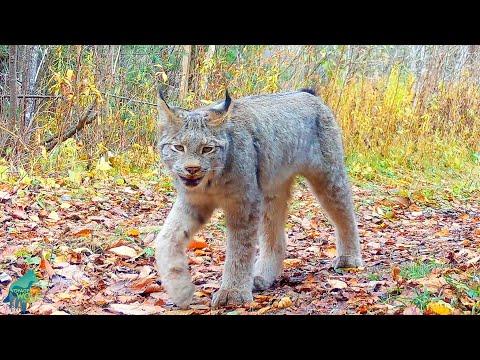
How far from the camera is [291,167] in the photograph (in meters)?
4.17

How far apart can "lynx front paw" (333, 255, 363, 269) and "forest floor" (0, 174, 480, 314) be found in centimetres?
6

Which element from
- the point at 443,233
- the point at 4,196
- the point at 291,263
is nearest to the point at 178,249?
the point at 291,263

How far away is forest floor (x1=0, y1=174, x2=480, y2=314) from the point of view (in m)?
3.59

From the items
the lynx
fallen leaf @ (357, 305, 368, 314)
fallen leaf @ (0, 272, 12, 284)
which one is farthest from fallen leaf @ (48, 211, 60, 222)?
fallen leaf @ (357, 305, 368, 314)

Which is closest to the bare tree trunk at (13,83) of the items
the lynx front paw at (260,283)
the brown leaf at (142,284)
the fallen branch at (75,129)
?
the fallen branch at (75,129)

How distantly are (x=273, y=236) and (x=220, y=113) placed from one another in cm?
100

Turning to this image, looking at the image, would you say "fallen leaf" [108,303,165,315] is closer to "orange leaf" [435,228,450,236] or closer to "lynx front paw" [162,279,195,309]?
"lynx front paw" [162,279,195,309]

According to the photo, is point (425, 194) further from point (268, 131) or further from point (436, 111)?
point (268, 131)

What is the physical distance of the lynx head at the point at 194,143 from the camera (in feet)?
A: 11.3

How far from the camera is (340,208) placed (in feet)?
14.5

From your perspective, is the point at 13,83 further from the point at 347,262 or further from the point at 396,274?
the point at 396,274
